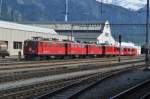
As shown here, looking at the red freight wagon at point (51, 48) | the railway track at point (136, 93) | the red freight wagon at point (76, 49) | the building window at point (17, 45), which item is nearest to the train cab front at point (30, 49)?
the red freight wagon at point (51, 48)

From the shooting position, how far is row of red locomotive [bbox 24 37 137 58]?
2475 inches

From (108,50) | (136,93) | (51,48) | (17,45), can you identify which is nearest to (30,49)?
(51,48)

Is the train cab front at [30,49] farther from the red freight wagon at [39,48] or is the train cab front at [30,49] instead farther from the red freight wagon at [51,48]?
the red freight wagon at [51,48]

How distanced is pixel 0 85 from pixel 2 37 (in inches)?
2241

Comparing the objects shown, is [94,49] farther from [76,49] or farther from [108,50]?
[76,49]

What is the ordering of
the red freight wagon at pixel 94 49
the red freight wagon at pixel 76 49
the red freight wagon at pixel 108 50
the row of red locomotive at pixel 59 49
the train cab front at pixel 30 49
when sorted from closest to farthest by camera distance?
1. the train cab front at pixel 30 49
2. the row of red locomotive at pixel 59 49
3. the red freight wagon at pixel 76 49
4. the red freight wagon at pixel 94 49
5. the red freight wagon at pixel 108 50

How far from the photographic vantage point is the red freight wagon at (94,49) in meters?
81.6

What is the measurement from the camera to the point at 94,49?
8488 centimetres

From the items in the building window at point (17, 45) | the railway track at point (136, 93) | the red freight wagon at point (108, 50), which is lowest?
the railway track at point (136, 93)

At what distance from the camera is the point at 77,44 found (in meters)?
76.9

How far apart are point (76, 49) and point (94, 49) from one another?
32.2 feet

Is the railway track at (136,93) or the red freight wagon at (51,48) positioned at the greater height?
the red freight wagon at (51,48)

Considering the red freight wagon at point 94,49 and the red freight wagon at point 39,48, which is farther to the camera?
the red freight wagon at point 94,49

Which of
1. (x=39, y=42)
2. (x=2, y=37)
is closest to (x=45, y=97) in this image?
(x=39, y=42)
